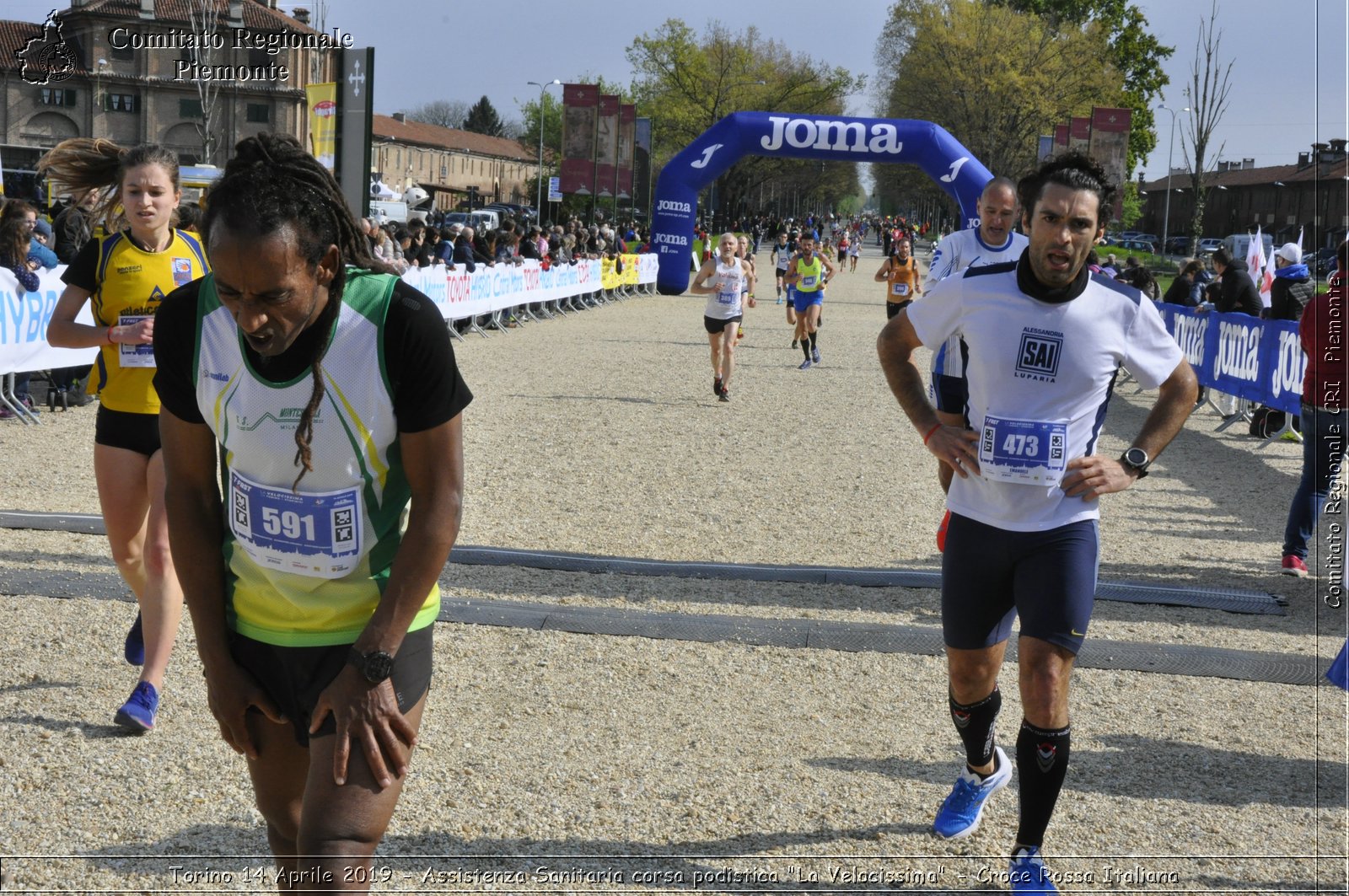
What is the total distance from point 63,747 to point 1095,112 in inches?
1358

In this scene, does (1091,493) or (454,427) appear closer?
(454,427)

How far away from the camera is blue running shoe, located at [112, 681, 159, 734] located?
4512mm

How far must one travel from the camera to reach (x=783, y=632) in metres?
6.22

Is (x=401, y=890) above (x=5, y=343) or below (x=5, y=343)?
below

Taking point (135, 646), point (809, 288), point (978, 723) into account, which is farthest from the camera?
point (809, 288)

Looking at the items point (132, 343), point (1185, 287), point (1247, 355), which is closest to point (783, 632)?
point (132, 343)

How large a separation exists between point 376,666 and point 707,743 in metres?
2.55

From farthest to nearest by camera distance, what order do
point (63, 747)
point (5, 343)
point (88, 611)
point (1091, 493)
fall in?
1. point (5, 343)
2. point (88, 611)
3. point (63, 747)
4. point (1091, 493)

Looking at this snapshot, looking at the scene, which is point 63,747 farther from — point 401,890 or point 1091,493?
point 1091,493

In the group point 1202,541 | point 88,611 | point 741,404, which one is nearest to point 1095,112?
point 741,404

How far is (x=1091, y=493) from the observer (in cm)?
353

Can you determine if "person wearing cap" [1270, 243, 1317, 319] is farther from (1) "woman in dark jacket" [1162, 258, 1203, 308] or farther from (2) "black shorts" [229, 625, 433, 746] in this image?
(2) "black shorts" [229, 625, 433, 746]

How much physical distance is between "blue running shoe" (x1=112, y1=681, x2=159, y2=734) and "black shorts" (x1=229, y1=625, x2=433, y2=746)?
2212 millimetres

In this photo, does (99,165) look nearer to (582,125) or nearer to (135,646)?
(135,646)
